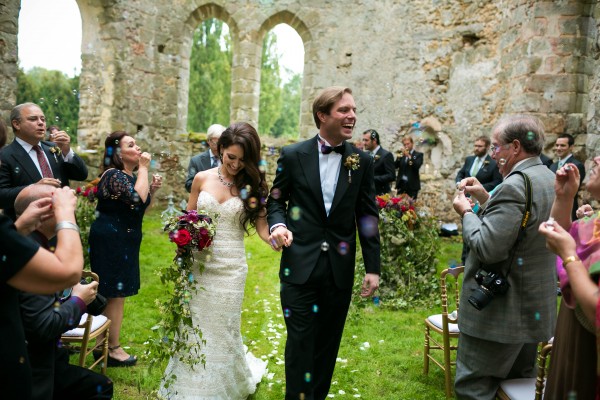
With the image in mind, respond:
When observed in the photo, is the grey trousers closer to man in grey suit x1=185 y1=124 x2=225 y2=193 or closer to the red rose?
the red rose

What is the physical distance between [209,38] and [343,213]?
24.2 meters

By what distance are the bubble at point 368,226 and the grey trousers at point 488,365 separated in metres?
0.92

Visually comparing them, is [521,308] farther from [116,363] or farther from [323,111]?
[116,363]

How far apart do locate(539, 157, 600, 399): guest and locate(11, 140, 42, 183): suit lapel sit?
4447mm

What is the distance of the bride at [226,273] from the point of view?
3.76 meters

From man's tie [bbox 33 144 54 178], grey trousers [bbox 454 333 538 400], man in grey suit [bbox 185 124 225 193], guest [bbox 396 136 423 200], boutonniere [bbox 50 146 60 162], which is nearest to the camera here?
grey trousers [bbox 454 333 538 400]

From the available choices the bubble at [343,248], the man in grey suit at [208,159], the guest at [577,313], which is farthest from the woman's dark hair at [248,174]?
the man in grey suit at [208,159]

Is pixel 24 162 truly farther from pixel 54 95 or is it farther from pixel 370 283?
pixel 54 95

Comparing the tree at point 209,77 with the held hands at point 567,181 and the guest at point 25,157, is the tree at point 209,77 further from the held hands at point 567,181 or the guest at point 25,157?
the held hands at point 567,181

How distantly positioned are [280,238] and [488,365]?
Answer: 1.57 metres

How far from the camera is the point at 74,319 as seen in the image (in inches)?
99.1

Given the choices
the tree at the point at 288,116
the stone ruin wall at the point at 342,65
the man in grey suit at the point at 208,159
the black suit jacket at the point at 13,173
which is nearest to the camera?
the black suit jacket at the point at 13,173

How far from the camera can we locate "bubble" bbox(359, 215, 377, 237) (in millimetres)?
3541

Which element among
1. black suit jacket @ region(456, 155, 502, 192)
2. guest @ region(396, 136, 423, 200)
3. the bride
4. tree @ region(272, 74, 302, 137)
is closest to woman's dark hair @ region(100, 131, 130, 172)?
the bride
